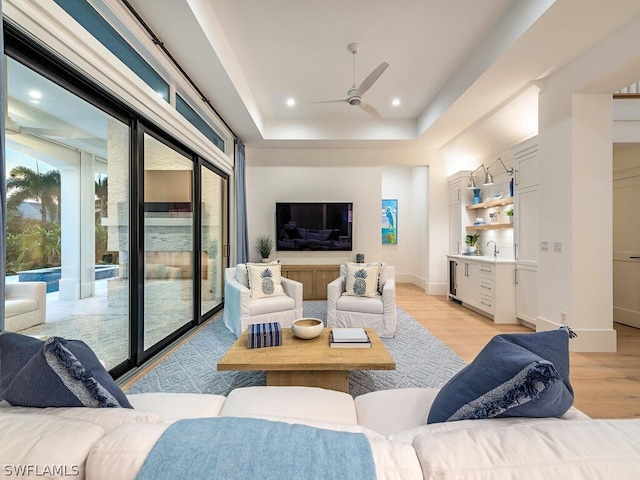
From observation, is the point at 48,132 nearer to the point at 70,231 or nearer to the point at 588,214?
the point at 70,231

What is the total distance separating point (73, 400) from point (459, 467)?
96 cm

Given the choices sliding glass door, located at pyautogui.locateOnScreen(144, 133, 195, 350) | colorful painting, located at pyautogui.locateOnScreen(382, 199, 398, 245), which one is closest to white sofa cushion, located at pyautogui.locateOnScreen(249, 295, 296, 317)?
sliding glass door, located at pyautogui.locateOnScreen(144, 133, 195, 350)

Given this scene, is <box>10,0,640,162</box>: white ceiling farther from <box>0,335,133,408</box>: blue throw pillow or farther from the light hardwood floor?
the light hardwood floor

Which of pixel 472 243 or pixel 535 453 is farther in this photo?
pixel 472 243

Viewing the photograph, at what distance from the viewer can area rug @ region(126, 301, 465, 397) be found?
221cm

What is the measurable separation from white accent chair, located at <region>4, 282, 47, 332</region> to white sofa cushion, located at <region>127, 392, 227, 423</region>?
0.99 meters

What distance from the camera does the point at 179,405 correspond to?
4.01ft

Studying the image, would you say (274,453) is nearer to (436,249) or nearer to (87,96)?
(87,96)

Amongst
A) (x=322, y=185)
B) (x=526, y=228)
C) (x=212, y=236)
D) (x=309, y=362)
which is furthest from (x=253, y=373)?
(x=322, y=185)

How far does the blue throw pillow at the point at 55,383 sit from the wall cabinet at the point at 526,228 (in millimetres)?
4139

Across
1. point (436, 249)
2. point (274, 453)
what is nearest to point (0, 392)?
point (274, 453)

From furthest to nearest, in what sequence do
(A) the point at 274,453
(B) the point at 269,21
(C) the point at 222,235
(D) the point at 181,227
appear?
Answer: (C) the point at 222,235 → (D) the point at 181,227 → (B) the point at 269,21 → (A) the point at 274,453

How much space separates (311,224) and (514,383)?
4.85m

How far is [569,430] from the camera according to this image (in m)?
0.59
